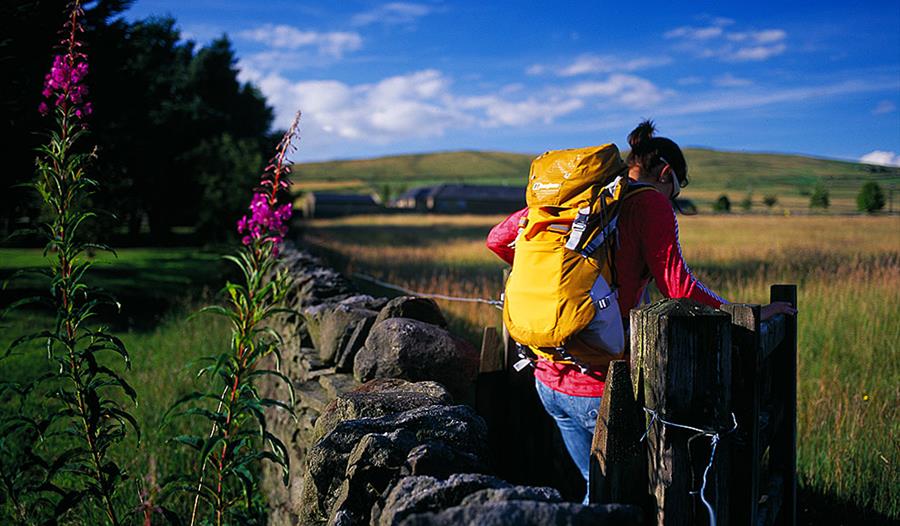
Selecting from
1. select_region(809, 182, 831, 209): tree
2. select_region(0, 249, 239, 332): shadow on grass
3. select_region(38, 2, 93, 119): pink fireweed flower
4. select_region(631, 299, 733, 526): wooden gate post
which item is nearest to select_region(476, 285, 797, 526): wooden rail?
select_region(631, 299, 733, 526): wooden gate post

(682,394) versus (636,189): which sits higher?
(636,189)

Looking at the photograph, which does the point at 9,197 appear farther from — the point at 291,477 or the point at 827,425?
the point at 827,425

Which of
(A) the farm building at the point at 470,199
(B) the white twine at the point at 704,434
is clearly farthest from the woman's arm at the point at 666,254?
(A) the farm building at the point at 470,199

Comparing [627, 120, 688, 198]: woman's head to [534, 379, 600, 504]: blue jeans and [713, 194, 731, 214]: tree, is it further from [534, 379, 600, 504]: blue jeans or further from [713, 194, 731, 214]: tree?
[713, 194, 731, 214]: tree

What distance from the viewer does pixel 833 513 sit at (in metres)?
4.13

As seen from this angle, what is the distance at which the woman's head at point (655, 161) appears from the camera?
293 cm

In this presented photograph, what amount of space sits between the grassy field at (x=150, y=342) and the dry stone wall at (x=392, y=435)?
0.60 metres

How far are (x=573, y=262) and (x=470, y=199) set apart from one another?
234 ft

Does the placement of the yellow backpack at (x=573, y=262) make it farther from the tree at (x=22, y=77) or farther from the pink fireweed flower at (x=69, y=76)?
the tree at (x=22, y=77)

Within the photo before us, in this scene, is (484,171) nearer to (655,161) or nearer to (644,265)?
(655,161)

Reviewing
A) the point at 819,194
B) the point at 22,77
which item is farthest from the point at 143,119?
the point at 819,194

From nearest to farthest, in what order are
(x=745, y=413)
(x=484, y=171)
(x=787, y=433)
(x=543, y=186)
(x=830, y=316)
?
(x=745, y=413) → (x=543, y=186) → (x=787, y=433) → (x=830, y=316) → (x=484, y=171)

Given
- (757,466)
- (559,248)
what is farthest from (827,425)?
(559,248)

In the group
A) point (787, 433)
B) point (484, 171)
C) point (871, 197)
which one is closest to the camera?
point (787, 433)
